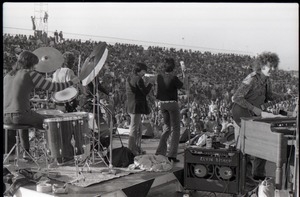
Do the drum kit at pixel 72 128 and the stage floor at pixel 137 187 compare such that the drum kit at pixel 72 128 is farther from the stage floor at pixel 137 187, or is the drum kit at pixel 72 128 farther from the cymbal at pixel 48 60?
the cymbal at pixel 48 60

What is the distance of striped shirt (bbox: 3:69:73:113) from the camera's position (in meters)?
4.44

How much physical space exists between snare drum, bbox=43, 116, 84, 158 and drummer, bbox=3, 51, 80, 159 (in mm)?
245

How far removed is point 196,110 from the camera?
1191cm

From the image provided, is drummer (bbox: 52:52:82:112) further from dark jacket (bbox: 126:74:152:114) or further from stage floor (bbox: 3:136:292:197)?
stage floor (bbox: 3:136:292:197)

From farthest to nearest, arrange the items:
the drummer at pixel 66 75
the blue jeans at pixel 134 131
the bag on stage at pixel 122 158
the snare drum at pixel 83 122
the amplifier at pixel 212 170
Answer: the drummer at pixel 66 75
the blue jeans at pixel 134 131
the bag on stage at pixel 122 158
the snare drum at pixel 83 122
the amplifier at pixel 212 170

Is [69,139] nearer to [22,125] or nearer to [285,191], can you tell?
[22,125]

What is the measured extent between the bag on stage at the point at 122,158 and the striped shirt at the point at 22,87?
44.0 inches

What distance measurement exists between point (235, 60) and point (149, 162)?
10.7m

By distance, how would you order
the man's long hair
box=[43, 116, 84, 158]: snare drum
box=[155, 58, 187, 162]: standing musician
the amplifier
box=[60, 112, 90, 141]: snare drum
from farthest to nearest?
1. box=[155, 58, 187, 162]: standing musician
2. the man's long hair
3. box=[60, 112, 90, 141]: snare drum
4. the amplifier
5. box=[43, 116, 84, 158]: snare drum

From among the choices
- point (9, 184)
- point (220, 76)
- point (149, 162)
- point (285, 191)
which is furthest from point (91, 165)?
point (220, 76)

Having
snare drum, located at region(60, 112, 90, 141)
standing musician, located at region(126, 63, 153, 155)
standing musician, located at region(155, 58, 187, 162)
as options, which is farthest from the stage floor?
standing musician, located at region(126, 63, 153, 155)

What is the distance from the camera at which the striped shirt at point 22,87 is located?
14.6 ft

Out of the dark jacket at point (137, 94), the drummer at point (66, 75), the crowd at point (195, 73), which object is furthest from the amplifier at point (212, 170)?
the crowd at point (195, 73)

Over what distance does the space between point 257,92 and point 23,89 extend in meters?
2.69
